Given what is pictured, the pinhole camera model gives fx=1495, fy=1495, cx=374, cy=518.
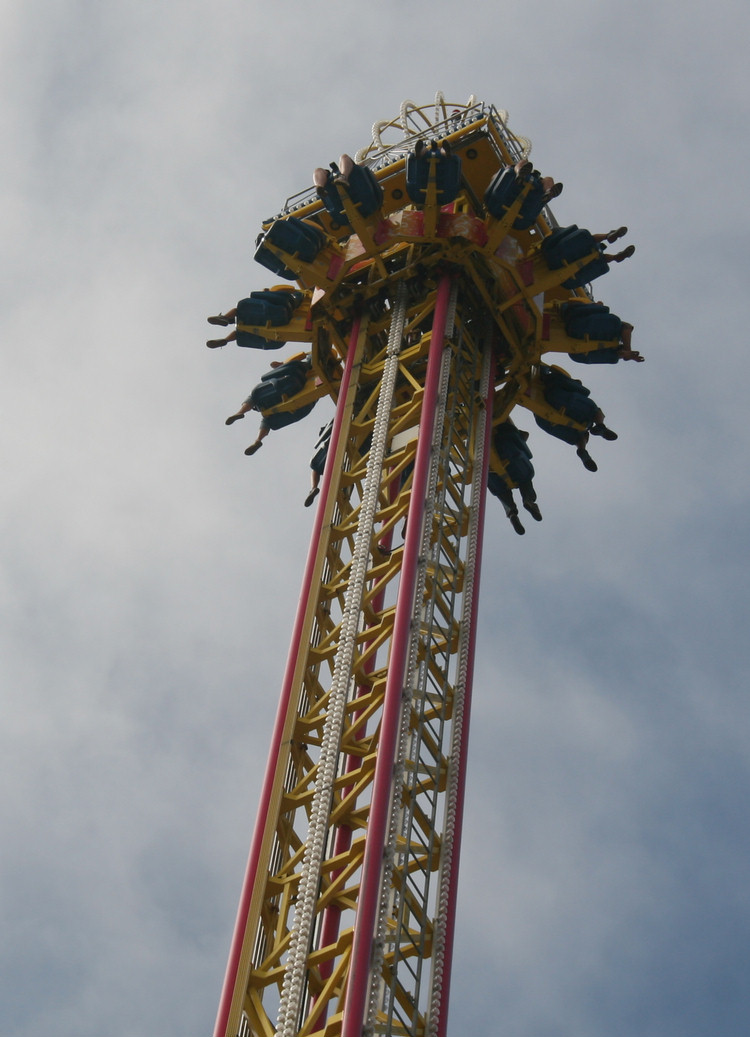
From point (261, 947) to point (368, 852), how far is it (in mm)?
2652

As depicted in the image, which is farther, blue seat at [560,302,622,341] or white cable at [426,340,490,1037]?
blue seat at [560,302,622,341]

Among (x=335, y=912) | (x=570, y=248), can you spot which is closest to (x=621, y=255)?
(x=570, y=248)

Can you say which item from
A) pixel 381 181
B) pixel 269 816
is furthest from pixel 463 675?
pixel 381 181

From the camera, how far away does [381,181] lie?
3250 centimetres

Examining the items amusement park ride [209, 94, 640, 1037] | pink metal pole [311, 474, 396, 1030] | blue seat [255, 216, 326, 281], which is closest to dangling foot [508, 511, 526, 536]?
amusement park ride [209, 94, 640, 1037]

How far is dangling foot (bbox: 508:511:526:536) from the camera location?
33.7 meters

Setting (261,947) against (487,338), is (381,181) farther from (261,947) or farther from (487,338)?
(261,947)

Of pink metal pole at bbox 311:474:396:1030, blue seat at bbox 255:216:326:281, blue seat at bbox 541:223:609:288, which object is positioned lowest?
pink metal pole at bbox 311:474:396:1030

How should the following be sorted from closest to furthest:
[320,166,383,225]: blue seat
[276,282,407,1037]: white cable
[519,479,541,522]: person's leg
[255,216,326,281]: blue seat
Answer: [276,282,407,1037]: white cable < [320,166,383,225]: blue seat < [255,216,326,281]: blue seat < [519,479,541,522]: person's leg

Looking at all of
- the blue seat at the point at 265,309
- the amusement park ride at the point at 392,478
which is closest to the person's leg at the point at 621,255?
the amusement park ride at the point at 392,478

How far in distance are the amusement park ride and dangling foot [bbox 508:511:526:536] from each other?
20 centimetres

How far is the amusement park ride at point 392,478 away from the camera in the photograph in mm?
21516

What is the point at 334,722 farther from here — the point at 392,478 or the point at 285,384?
the point at 285,384

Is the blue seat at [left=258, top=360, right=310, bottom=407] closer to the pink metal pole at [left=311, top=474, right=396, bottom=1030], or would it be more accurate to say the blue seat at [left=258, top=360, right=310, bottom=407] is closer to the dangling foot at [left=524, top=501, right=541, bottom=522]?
the dangling foot at [left=524, top=501, right=541, bottom=522]
